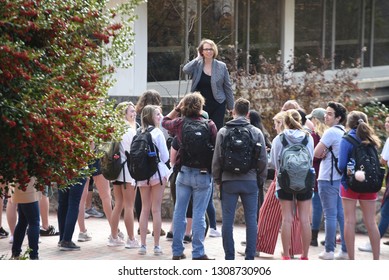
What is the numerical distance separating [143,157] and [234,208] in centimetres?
121

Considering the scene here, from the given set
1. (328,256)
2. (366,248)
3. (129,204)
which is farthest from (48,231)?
(366,248)

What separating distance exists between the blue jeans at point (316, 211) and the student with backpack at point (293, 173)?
4.35 feet

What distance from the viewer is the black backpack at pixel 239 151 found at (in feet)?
32.1

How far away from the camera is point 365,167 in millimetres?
10180

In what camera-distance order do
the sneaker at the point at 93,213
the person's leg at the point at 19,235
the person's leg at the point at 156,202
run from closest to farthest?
the person's leg at the point at 19,235 < the person's leg at the point at 156,202 < the sneaker at the point at 93,213

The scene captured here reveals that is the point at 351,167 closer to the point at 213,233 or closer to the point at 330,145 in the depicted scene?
the point at 330,145

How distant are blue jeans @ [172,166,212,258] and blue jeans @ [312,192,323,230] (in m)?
2.03

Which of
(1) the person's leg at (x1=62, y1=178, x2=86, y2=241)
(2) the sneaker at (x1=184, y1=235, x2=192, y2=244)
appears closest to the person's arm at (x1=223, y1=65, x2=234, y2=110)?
(2) the sneaker at (x1=184, y1=235, x2=192, y2=244)

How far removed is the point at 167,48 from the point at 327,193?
9.24 metres

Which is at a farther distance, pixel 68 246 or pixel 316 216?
pixel 316 216

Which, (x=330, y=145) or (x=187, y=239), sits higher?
(x=330, y=145)

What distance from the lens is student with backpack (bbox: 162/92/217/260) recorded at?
10164mm

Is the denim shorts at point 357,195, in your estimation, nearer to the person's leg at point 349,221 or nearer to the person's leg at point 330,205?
the person's leg at point 349,221

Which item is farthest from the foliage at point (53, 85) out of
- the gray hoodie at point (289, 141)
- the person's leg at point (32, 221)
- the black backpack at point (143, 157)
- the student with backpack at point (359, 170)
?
the student with backpack at point (359, 170)
